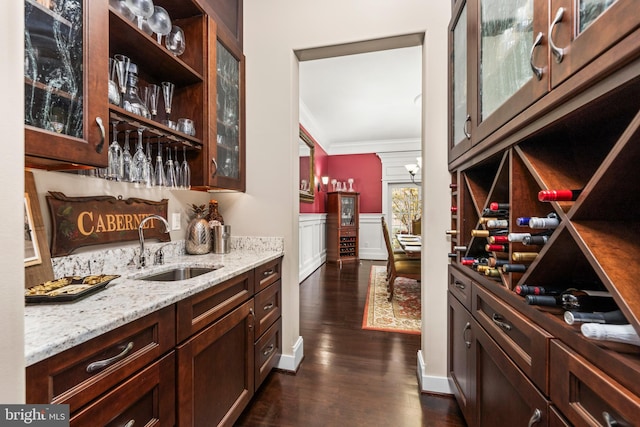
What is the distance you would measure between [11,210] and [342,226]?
6.15m

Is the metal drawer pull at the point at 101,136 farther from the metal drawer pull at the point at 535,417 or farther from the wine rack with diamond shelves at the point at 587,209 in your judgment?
the metal drawer pull at the point at 535,417

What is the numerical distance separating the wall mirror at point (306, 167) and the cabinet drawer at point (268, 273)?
262cm

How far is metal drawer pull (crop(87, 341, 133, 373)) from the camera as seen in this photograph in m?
0.77

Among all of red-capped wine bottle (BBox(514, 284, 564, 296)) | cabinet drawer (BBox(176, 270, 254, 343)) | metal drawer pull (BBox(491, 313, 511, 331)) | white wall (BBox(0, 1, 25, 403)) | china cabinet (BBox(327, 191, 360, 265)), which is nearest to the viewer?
white wall (BBox(0, 1, 25, 403))

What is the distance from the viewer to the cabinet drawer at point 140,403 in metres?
0.78

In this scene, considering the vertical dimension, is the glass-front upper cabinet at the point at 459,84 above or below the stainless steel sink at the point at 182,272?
above

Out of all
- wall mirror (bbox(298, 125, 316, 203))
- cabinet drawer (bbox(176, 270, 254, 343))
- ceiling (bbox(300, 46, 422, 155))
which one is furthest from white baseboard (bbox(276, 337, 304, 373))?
wall mirror (bbox(298, 125, 316, 203))

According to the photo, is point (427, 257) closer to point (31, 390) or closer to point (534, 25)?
point (534, 25)

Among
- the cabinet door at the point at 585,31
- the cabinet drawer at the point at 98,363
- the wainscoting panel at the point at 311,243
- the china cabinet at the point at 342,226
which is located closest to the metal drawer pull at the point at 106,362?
the cabinet drawer at the point at 98,363

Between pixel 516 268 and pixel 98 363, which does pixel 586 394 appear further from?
pixel 98 363

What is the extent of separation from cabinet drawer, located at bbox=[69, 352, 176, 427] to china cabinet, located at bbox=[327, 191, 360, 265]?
5352mm

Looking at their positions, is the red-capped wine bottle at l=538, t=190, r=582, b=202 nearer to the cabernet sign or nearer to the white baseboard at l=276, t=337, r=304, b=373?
the cabernet sign

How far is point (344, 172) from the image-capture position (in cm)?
719

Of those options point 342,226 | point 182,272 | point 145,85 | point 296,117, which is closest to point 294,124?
point 296,117
